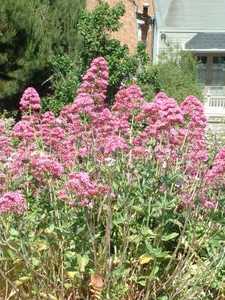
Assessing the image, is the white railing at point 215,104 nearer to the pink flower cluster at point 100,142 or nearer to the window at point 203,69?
the window at point 203,69

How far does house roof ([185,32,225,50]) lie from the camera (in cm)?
3020

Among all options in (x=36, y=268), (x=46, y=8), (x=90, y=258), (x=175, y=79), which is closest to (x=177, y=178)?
(x=90, y=258)

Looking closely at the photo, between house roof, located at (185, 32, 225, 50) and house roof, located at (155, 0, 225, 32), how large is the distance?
19.7 inches

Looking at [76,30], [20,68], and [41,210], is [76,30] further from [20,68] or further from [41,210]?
[41,210]

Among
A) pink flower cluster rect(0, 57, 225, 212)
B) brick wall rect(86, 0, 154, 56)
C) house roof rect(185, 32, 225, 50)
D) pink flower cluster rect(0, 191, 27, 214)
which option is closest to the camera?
pink flower cluster rect(0, 191, 27, 214)

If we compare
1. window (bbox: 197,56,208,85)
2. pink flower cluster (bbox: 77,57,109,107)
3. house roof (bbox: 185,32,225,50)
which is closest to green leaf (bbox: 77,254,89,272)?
pink flower cluster (bbox: 77,57,109,107)

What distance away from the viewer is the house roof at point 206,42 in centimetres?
3020

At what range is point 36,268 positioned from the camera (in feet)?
12.2

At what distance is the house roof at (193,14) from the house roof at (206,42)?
50 cm

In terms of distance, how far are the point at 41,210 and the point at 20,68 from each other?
10.2 m

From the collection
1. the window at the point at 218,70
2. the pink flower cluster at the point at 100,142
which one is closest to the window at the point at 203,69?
the window at the point at 218,70

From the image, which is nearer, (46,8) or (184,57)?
(46,8)

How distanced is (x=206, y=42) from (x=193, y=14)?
8.24ft

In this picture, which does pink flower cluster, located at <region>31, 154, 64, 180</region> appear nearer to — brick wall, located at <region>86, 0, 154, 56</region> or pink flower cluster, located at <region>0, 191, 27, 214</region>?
pink flower cluster, located at <region>0, 191, 27, 214</region>
